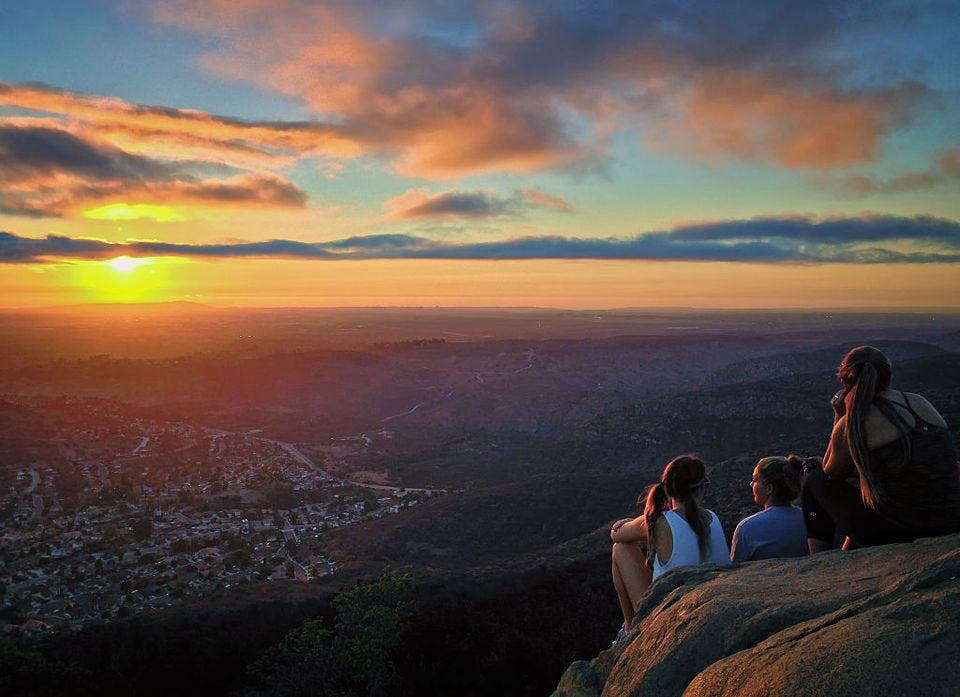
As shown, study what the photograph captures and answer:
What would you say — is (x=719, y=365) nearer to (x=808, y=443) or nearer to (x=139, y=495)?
(x=808, y=443)

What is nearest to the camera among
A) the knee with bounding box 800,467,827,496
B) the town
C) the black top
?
the black top

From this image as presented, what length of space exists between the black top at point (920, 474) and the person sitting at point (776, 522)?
123 centimetres

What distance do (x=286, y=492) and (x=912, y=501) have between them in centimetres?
4069

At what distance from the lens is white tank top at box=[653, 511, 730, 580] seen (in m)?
5.78

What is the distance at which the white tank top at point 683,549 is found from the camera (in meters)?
5.78

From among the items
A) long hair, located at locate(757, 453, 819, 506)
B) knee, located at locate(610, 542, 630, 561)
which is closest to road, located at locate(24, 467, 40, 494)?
knee, located at locate(610, 542, 630, 561)

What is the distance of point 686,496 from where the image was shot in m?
5.85

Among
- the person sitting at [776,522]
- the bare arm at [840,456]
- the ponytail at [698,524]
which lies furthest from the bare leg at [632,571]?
the bare arm at [840,456]

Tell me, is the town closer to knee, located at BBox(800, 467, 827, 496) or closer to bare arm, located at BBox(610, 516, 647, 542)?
bare arm, located at BBox(610, 516, 647, 542)

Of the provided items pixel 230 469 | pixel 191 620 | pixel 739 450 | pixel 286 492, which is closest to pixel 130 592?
pixel 191 620

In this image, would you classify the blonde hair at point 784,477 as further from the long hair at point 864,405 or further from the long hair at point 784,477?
the long hair at point 864,405

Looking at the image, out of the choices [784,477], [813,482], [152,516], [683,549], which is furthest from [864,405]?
[152,516]

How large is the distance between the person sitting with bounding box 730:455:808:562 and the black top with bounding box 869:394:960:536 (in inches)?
48.3

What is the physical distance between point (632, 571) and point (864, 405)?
8.58 feet
